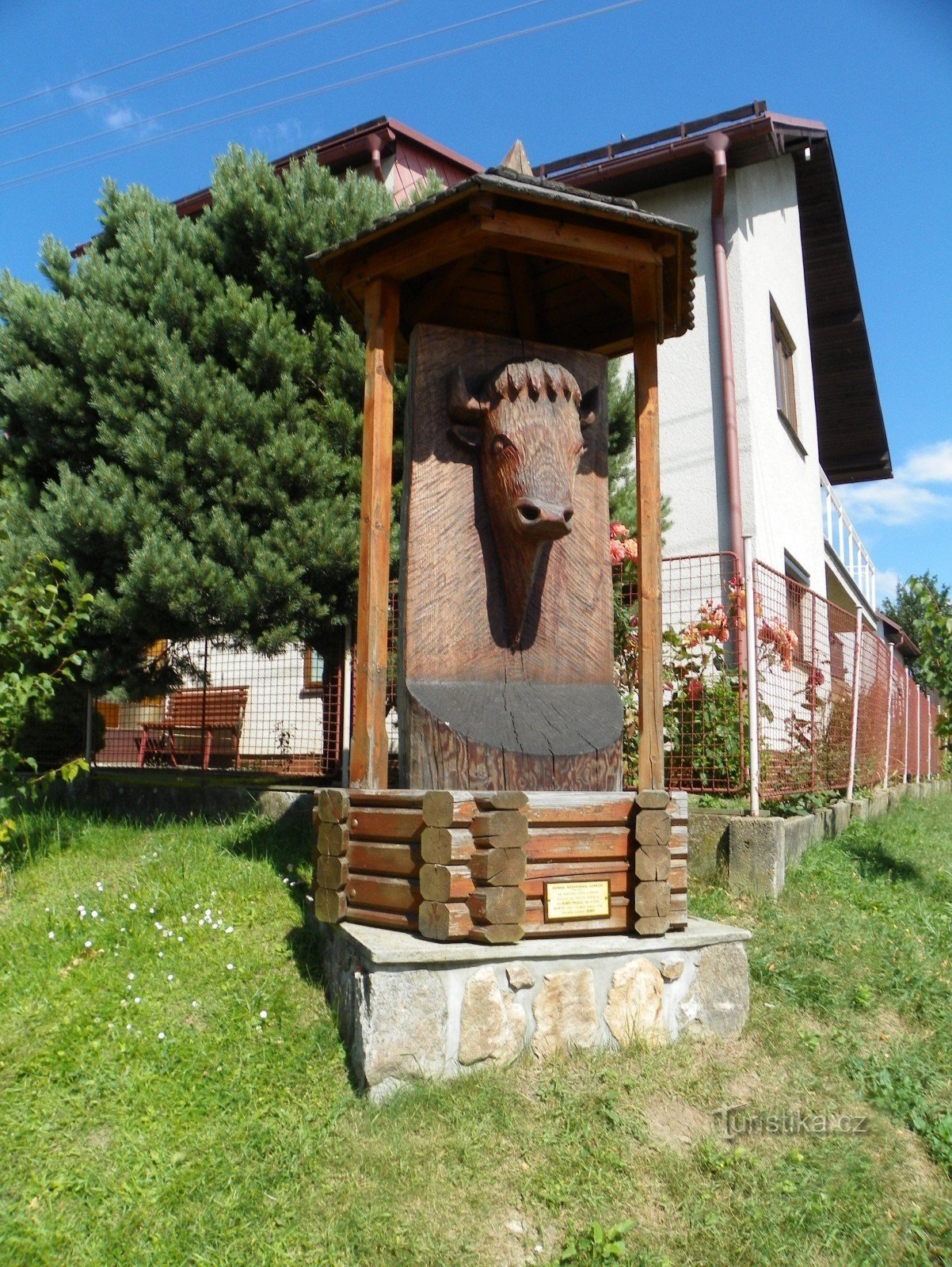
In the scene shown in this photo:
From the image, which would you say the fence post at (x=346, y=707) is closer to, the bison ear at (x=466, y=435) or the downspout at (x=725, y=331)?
the bison ear at (x=466, y=435)

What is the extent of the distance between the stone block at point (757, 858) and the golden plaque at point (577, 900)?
166 centimetres

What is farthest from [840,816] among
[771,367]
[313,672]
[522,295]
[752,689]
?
[771,367]

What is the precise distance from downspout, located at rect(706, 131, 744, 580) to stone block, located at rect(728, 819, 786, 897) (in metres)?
4.74

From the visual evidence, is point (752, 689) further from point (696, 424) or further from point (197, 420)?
point (696, 424)

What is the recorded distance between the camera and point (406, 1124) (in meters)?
2.72

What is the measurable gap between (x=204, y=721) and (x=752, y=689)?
4.02 m

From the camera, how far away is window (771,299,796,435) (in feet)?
35.4

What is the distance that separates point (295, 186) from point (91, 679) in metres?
3.61

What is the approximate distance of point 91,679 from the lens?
20.0 feet

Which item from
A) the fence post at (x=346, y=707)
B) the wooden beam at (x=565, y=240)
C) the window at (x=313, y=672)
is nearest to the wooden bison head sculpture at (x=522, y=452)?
the wooden beam at (x=565, y=240)

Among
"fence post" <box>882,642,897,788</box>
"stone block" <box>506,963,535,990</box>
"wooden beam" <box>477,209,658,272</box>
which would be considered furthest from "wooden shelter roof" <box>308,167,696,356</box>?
"fence post" <box>882,642,897,788</box>

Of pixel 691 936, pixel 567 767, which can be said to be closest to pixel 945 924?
pixel 691 936

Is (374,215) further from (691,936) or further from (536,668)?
(691,936)

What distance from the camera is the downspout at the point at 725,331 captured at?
915 cm
